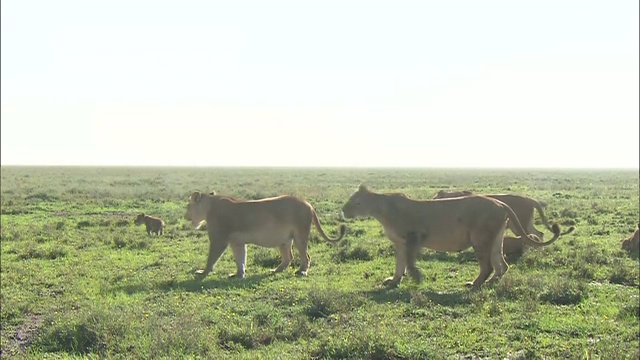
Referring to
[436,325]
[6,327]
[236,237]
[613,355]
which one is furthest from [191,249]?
[613,355]

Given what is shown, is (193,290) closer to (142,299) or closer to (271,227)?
(142,299)

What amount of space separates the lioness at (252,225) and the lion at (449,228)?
6.39 ft

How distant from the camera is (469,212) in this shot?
10.5 m

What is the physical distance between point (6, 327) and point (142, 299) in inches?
84.4

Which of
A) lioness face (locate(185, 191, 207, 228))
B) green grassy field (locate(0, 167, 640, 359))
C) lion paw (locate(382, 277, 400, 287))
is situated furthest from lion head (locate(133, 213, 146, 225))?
lion paw (locate(382, 277, 400, 287))

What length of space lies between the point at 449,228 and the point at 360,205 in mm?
1803

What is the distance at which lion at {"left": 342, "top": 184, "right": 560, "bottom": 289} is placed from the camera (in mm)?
10391

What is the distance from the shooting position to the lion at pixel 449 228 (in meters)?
10.4

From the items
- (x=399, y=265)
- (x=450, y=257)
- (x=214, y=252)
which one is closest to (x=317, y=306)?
(x=399, y=265)

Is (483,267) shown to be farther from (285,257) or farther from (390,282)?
(285,257)

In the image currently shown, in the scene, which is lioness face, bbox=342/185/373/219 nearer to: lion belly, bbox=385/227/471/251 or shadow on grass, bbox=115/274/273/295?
lion belly, bbox=385/227/471/251

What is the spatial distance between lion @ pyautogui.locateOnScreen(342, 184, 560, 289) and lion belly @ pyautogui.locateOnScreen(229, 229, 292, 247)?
228 centimetres

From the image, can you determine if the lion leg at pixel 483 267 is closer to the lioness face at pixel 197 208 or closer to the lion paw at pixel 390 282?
the lion paw at pixel 390 282

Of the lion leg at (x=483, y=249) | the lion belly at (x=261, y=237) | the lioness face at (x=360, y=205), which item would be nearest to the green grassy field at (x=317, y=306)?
the lion leg at (x=483, y=249)
